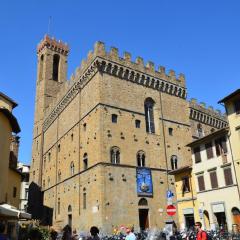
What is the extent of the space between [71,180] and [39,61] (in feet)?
83.3

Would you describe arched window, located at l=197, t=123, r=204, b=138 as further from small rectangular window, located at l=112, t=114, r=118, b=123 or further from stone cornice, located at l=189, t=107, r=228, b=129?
small rectangular window, located at l=112, t=114, r=118, b=123

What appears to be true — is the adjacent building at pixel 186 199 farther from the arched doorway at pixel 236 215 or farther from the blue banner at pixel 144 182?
the arched doorway at pixel 236 215

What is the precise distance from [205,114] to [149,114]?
944cm

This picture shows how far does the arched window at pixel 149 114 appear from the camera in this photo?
32.0 meters

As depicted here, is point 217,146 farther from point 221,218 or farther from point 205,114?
point 205,114

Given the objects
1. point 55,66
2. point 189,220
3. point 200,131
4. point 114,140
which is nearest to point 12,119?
point 114,140

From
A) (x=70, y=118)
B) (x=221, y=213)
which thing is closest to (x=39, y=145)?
(x=70, y=118)

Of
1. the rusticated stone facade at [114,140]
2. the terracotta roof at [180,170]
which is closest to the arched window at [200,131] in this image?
the rusticated stone facade at [114,140]

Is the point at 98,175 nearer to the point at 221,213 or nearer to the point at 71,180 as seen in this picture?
the point at 71,180

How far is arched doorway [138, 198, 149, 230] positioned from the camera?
27.6 m

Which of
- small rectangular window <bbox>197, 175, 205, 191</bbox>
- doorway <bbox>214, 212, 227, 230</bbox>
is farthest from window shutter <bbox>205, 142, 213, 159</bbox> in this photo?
doorway <bbox>214, 212, 227, 230</bbox>

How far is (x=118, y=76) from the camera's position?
102ft

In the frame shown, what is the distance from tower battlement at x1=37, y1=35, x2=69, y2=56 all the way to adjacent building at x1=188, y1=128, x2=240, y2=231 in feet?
106

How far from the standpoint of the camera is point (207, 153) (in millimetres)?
25094
